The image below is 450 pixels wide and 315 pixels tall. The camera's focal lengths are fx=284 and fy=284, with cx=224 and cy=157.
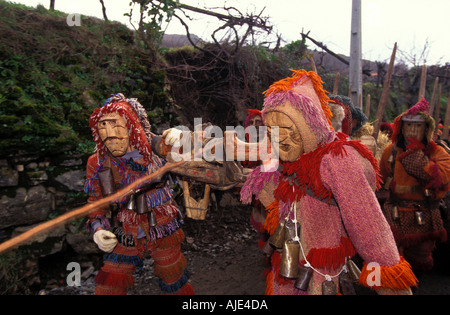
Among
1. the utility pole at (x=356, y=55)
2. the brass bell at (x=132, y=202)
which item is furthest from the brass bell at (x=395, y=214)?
the brass bell at (x=132, y=202)

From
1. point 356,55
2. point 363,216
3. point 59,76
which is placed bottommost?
point 363,216

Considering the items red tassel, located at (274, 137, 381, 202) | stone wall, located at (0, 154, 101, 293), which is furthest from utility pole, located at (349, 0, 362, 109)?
stone wall, located at (0, 154, 101, 293)

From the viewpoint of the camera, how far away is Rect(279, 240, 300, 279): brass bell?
1496 millimetres

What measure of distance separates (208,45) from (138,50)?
1.63 meters

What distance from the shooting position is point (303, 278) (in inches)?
59.5

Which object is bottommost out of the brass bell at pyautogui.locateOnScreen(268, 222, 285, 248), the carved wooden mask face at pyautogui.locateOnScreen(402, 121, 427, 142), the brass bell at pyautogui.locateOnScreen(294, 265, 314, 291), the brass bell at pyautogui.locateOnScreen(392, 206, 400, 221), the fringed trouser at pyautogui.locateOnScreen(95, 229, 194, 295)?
the fringed trouser at pyautogui.locateOnScreen(95, 229, 194, 295)

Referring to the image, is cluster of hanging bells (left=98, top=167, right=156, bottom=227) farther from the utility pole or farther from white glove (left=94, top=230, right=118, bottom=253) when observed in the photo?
the utility pole

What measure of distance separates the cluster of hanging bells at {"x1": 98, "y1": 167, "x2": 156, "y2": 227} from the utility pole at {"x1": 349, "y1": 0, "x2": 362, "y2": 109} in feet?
14.2

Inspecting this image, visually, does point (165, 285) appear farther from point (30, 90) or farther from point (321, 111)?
point (30, 90)

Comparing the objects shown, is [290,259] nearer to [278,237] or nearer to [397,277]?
[278,237]

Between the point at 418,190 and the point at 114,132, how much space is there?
3202 millimetres

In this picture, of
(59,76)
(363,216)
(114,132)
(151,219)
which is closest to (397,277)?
(363,216)

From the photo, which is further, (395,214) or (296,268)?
(395,214)

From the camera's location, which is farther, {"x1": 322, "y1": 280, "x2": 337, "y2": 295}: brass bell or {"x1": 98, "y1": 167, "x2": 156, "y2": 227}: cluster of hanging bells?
{"x1": 98, "y1": 167, "x2": 156, "y2": 227}: cluster of hanging bells
